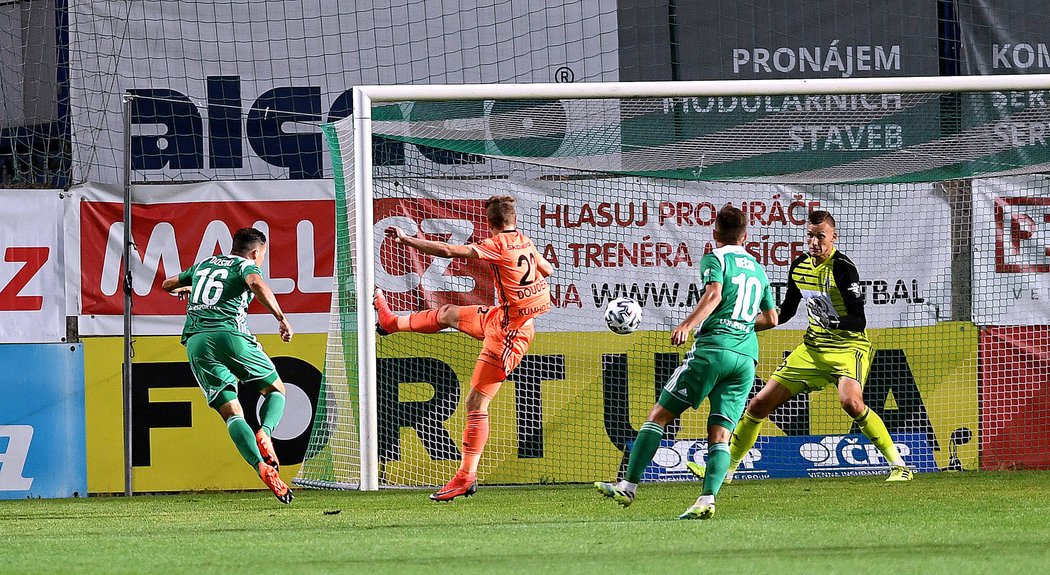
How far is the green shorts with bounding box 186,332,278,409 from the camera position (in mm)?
8086

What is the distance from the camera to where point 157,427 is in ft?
30.5

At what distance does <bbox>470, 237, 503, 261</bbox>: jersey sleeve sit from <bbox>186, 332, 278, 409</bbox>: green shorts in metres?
1.76

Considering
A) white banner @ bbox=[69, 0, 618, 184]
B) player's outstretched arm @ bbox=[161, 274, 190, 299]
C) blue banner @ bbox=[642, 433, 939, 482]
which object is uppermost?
white banner @ bbox=[69, 0, 618, 184]

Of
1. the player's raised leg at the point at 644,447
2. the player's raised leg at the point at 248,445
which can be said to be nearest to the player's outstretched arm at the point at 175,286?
the player's raised leg at the point at 248,445

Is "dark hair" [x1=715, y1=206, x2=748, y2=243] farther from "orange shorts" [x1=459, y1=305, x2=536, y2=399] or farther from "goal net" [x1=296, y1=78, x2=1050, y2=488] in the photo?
"goal net" [x1=296, y1=78, x2=1050, y2=488]

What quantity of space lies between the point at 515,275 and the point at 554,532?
6.44ft

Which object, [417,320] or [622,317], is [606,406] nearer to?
[417,320]

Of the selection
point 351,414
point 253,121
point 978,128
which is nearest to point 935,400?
point 978,128

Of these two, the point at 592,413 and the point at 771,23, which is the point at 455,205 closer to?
the point at 592,413

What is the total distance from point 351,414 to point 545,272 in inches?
72.7

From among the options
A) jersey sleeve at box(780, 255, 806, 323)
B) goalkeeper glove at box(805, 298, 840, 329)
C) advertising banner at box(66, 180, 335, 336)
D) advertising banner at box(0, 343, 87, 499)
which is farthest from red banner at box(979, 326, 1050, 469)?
advertising banner at box(0, 343, 87, 499)

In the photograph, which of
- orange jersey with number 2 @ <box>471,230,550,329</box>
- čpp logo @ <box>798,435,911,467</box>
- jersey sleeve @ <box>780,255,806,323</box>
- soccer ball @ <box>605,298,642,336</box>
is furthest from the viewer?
čpp logo @ <box>798,435,911,467</box>

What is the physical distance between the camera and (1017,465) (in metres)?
9.67

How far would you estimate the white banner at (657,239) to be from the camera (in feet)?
31.2
